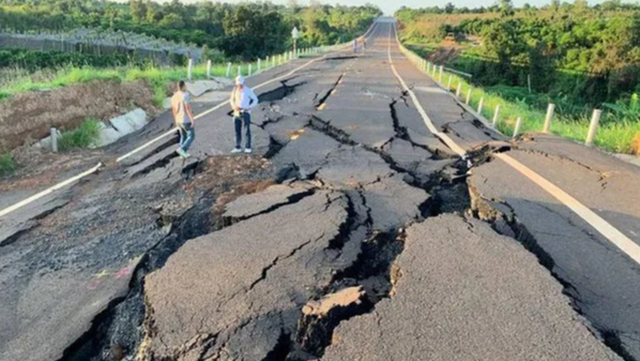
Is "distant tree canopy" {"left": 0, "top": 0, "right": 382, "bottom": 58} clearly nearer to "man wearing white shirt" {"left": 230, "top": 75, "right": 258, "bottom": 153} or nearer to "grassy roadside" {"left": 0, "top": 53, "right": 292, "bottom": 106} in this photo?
"grassy roadside" {"left": 0, "top": 53, "right": 292, "bottom": 106}

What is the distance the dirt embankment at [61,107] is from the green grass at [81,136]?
315mm

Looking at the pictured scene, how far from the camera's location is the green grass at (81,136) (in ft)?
35.3

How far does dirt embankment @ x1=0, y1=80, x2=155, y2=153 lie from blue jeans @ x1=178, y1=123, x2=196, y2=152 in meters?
3.38

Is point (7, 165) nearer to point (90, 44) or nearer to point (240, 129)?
point (240, 129)

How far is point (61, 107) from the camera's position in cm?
1162

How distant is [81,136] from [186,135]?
3.20 m

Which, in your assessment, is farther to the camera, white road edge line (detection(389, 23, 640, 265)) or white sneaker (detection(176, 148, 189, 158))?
white sneaker (detection(176, 148, 189, 158))

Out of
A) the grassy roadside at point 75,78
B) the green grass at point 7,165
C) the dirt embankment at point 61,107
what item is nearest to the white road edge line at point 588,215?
the green grass at point 7,165

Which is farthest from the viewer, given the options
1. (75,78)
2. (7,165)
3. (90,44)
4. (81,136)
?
(90,44)

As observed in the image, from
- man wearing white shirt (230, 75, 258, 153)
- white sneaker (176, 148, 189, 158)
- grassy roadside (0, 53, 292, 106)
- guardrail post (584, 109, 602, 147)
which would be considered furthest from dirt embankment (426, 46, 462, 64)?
white sneaker (176, 148, 189, 158)

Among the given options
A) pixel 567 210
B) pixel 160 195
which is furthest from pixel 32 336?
pixel 567 210

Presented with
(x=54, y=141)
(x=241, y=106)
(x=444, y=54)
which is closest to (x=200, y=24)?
(x=444, y=54)

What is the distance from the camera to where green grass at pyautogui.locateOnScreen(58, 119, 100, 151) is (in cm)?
1077

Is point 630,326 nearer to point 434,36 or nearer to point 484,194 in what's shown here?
point 484,194
